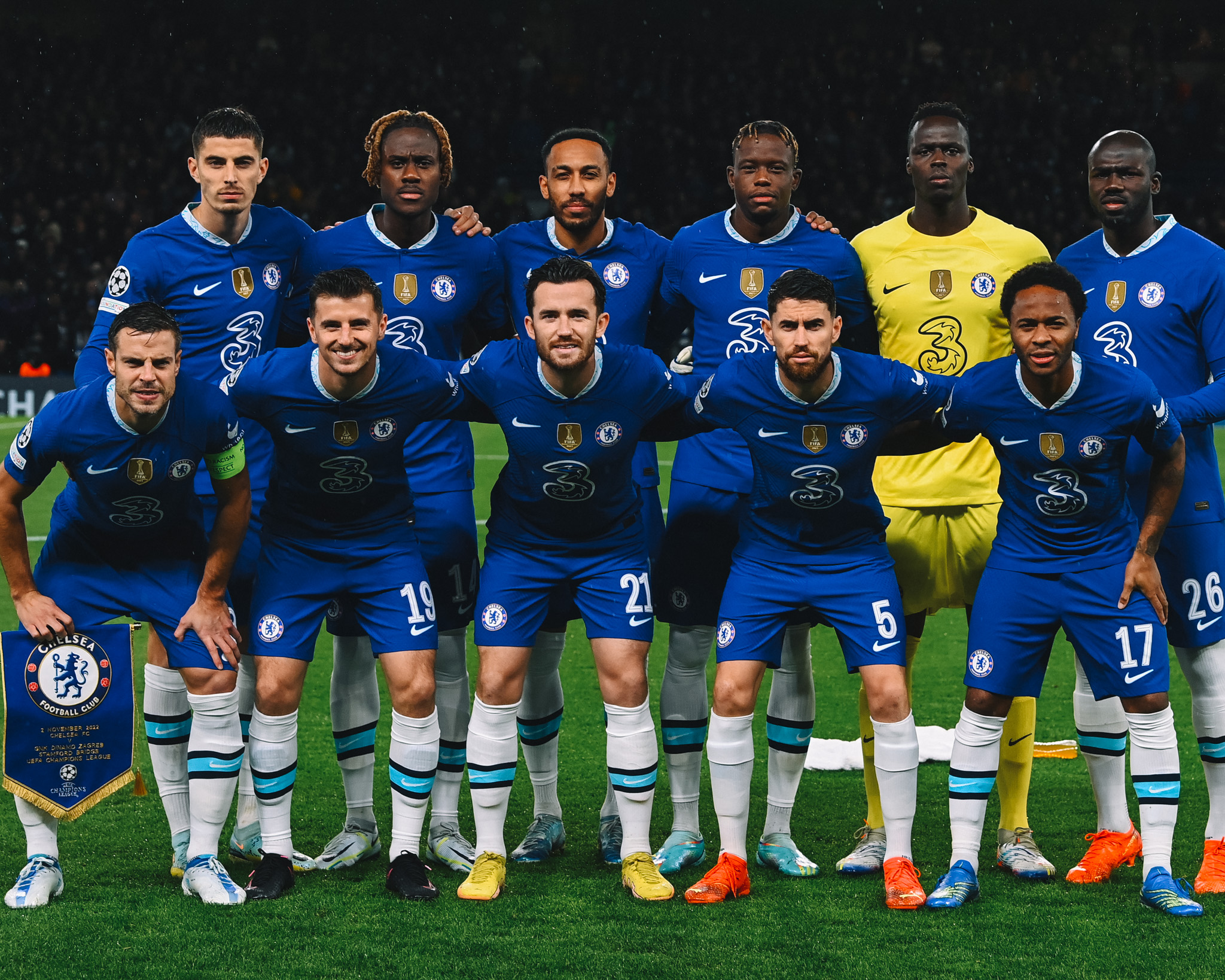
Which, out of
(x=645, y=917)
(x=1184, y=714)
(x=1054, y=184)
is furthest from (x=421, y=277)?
(x=1054, y=184)

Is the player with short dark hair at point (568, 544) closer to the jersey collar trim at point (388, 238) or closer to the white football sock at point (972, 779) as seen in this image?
the jersey collar trim at point (388, 238)

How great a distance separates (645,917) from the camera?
165 inches

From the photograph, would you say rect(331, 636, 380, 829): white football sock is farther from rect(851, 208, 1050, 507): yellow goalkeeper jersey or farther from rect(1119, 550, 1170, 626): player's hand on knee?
rect(1119, 550, 1170, 626): player's hand on knee

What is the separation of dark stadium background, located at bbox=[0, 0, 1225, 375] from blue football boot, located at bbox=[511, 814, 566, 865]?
650 inches

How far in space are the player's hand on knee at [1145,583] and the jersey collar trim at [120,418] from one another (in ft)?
9.31

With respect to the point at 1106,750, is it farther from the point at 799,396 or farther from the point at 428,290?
the point at 428,290

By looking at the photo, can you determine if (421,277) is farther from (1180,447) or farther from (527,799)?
(1180,447)

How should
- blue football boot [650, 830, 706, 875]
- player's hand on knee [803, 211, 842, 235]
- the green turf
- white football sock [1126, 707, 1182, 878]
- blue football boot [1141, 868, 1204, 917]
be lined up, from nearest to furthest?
the green turf, blue football boot [1141, 868, 1204, 917], white football sock [1126, 707, 1182, 878], blue football boot [650, 830, 706, 875], player's hand on knee [803, 211, 842, 235]

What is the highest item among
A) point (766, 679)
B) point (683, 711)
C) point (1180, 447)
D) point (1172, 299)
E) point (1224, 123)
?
point (1224, 123)

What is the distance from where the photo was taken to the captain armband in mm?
4379

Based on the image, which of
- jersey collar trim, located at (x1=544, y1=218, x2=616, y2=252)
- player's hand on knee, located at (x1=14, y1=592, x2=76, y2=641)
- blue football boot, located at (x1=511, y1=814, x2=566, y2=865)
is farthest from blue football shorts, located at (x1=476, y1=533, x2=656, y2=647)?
player's hand on knee, located at (x1=14, y1=592, x2=76, y2=641)

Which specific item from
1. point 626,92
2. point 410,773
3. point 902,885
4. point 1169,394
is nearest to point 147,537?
point 410,773

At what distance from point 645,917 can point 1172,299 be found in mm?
2511

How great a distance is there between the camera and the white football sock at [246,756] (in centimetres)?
494
